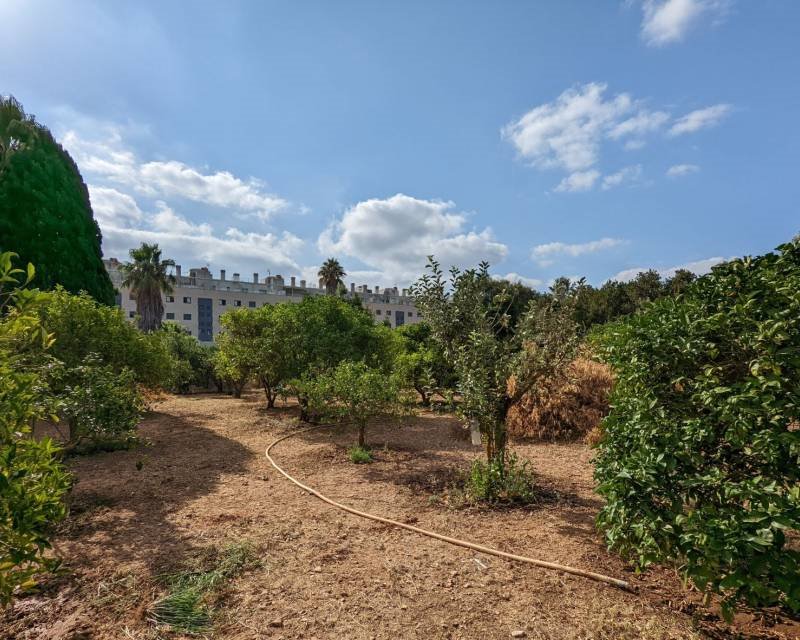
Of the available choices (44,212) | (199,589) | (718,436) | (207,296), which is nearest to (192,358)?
(44,212)

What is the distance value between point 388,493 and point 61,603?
4.12 m

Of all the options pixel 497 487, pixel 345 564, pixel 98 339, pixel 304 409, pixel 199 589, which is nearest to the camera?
pixel 199 589

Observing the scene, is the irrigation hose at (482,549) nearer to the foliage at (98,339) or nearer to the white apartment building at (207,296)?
the foliage at (98,339)

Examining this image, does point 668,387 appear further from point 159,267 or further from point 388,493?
point 159,267

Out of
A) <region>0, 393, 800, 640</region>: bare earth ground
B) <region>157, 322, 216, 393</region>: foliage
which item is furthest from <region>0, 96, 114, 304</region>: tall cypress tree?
<region>0, 393, 800, 640</region>: bare earth ground

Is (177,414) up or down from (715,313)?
down

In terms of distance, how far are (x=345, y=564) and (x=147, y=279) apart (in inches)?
1433

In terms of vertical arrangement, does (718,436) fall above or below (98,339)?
below

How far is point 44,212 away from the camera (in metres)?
18.5

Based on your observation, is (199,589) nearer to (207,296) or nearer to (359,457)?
(359,457)

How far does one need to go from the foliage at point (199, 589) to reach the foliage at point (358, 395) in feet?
14.0

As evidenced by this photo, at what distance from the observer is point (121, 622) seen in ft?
11.4

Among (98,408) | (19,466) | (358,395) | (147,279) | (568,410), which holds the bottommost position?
(568,410)

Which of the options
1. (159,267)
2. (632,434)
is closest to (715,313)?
(632,434)
